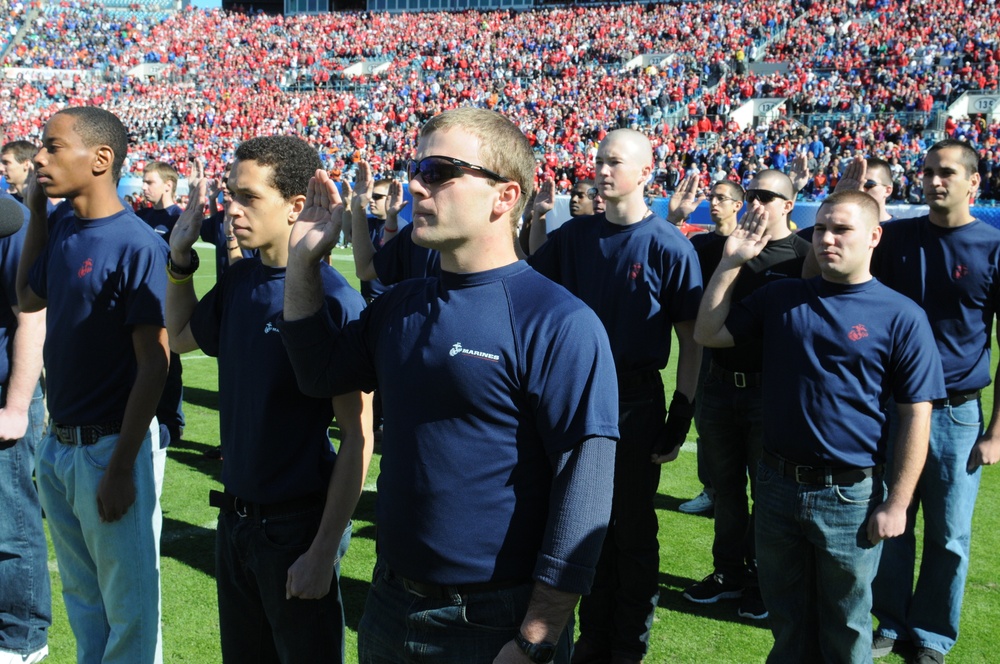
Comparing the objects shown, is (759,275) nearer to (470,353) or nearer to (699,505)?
(699,505)

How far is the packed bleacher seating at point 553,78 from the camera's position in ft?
89.5

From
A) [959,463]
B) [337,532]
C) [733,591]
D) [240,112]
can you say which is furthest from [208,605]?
[240,112]

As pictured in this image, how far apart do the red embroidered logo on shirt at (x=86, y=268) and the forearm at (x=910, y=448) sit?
294 cm

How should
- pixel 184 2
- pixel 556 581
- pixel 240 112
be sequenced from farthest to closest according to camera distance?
pixel 184 2 → pixel 240 112 → pixel 556 581

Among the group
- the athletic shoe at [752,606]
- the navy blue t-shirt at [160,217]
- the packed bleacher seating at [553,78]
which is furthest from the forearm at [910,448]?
the packed bleacher seating at [553,78]

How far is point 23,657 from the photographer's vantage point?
414 centimetres

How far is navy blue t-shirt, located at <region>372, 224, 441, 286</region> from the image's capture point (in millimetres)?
6207

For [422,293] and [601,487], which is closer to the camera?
[601,487]

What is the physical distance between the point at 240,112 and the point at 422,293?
43309 mm

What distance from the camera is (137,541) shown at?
11.3 feet

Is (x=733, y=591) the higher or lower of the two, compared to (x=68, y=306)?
lower

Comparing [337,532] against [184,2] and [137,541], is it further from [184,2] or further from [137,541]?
[184,2]

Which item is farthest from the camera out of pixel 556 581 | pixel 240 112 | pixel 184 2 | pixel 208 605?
pixel 184 2

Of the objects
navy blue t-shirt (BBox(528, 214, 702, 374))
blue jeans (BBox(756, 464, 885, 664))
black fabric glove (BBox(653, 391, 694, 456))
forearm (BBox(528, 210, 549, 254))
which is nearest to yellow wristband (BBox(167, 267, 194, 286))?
navy blue t-shirt (BBox(528, 214, 702, 374))
